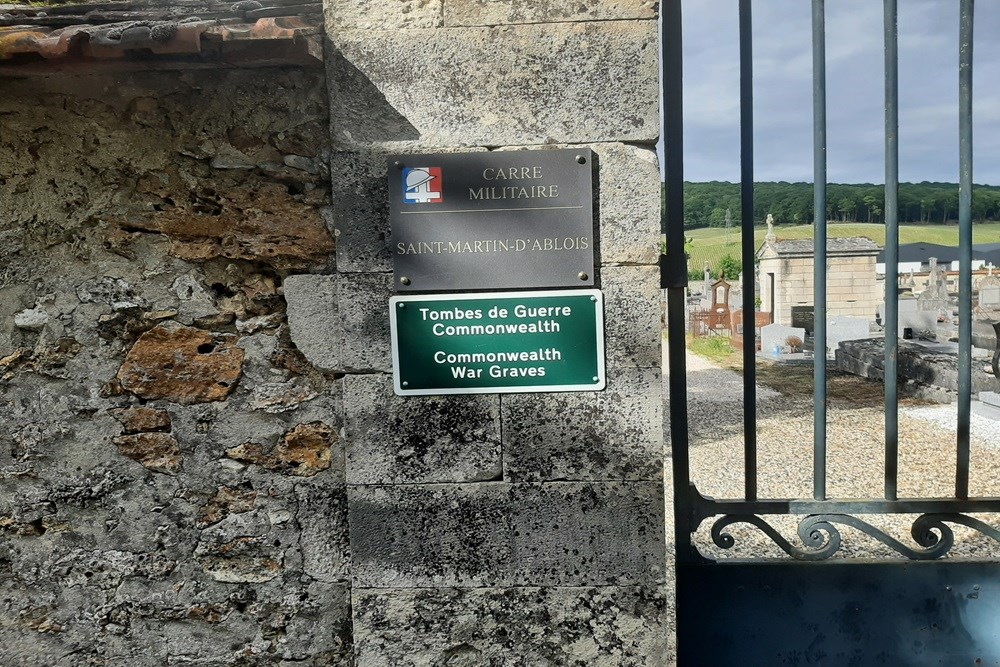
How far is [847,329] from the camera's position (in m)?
11.2

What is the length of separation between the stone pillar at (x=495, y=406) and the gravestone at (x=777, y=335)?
11.2m

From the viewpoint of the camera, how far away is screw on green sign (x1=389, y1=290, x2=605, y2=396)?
1849 mm

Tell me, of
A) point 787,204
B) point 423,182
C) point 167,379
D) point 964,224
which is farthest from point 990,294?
point 167,379

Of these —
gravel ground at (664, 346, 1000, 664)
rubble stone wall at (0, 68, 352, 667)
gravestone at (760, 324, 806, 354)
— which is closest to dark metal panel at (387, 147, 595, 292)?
rubble stone wall at (0, 68, 352, 667)

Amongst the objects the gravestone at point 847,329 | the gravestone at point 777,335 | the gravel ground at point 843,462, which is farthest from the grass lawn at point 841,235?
the gravel ground at point 843,462

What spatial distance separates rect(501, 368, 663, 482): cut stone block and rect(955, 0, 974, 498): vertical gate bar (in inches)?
40.9

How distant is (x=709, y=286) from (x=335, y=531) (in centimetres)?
1696

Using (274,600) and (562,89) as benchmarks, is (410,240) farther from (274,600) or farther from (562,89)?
(274,600)

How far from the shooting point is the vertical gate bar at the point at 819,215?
2.04 meters

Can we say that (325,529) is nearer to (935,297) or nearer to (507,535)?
(507,535)

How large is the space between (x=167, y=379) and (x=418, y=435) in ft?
2.55

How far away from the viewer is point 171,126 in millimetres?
1923

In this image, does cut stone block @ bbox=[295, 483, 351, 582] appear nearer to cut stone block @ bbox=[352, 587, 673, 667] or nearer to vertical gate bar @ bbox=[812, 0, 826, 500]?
cut stone block @ bbox=[352, 587, 673, 667]

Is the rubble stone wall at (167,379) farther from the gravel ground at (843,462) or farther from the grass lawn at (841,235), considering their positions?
the grass lawn at (841,235)
